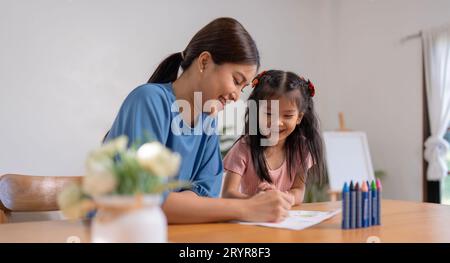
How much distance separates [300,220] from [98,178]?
85 centimetres

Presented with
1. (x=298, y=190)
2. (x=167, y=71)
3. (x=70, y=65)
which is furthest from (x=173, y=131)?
(x=70, y=65)

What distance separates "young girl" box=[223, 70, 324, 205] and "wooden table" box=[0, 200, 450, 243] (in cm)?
55

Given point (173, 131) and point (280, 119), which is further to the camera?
point (280, 119)

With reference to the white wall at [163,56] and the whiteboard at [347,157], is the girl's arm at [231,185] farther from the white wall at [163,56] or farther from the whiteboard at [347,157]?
the whiteboard at [347,157]

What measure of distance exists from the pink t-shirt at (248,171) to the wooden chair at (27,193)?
614 mm

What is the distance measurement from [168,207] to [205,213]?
10 centimetres

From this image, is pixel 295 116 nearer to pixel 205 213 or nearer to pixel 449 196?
pixel 205 213

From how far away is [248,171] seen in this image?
197 cm

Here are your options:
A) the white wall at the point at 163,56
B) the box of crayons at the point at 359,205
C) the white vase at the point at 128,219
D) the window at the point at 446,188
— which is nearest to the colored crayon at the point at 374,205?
the box of crayons at the point at 359,205

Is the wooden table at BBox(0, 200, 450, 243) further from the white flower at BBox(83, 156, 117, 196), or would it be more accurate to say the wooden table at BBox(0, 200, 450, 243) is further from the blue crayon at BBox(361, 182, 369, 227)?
the white flower at BBox(83, 156, 117, 196)

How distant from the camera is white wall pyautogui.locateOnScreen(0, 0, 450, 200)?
11.0ft

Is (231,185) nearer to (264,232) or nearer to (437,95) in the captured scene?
(264,232)

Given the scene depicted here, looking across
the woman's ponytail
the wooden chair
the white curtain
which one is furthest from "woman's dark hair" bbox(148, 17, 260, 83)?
the white curtain

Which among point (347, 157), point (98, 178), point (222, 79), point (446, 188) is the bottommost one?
point (446, 188)
